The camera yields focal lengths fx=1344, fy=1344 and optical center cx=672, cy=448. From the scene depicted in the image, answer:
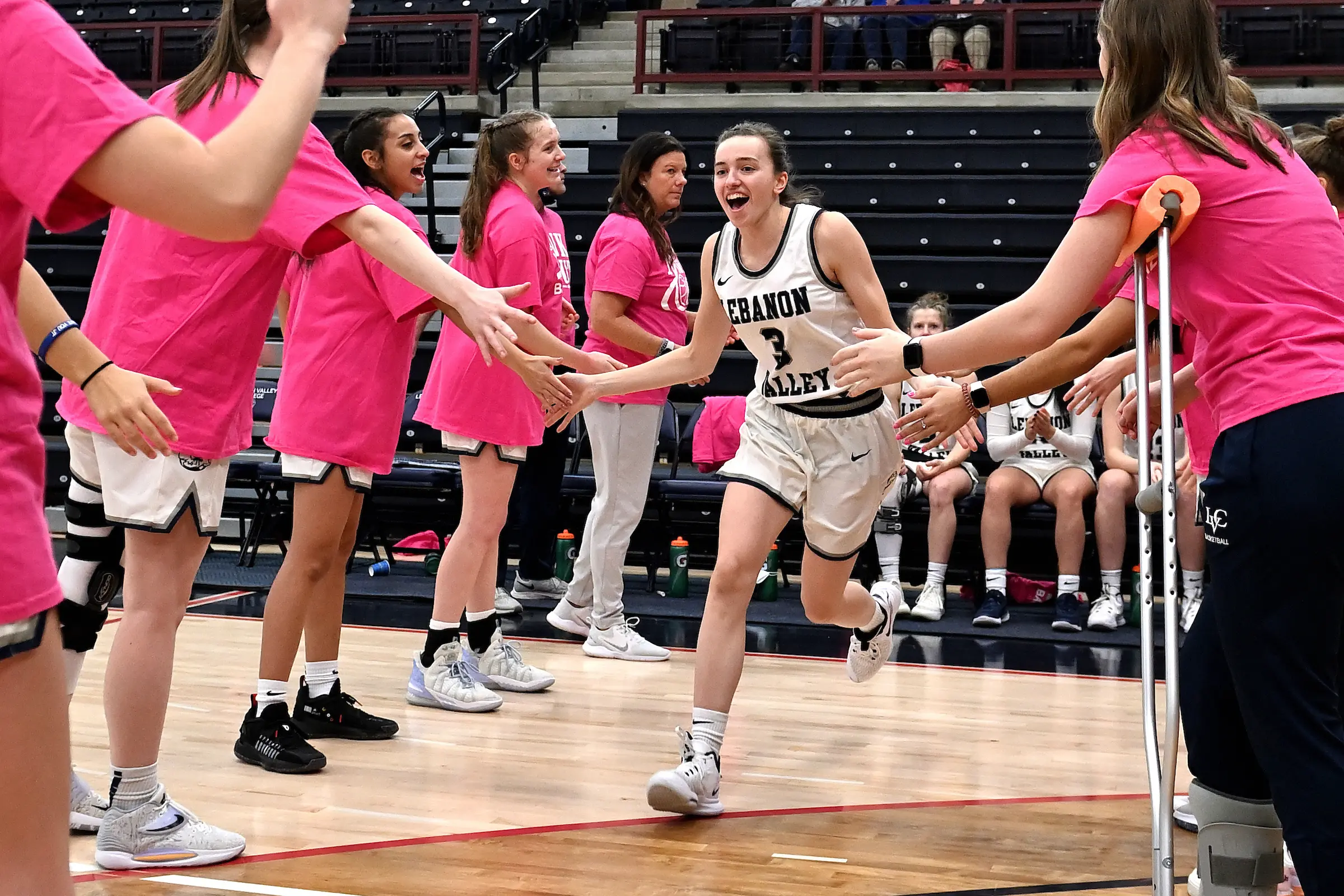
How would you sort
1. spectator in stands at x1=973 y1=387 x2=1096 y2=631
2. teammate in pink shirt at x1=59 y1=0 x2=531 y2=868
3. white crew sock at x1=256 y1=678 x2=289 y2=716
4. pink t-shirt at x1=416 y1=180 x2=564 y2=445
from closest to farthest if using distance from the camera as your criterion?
teammate in pink shirt at x1=59 y1=0 x2=531 y2=868, white crew sock at x1=256 y1=678 x2=289 y2=716, pink t-shirt at x1=416 y1=180 x2=564 y2=445, spectator in stands at x1=973 y1=387 x2=1096 y2=631

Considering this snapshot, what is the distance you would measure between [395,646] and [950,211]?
549 centimetres

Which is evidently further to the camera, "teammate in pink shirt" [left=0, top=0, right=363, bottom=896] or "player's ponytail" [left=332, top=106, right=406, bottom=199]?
"player's ponytail" [left=332, top=106, right=406, bottom=199]

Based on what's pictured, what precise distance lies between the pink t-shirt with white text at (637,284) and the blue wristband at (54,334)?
3.33 metres

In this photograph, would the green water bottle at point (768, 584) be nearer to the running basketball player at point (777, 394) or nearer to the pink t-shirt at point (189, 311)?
the running basketball player at point (777, 394)

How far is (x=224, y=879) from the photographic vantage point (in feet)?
8.79

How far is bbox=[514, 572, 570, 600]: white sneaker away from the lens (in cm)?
665

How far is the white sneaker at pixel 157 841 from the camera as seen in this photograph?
9.08ft

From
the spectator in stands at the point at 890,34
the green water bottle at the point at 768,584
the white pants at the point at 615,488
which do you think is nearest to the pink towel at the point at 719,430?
the green water bottle at the point at 768,584

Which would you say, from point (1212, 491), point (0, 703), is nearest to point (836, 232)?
point (1212, 491)

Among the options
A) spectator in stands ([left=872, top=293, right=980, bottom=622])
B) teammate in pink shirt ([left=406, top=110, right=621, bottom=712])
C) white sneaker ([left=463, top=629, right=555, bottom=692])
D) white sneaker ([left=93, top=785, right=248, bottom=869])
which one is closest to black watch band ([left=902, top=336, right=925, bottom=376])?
white sneaker ([left=93, top=785, right=248, bottom=869])

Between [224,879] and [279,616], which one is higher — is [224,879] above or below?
below

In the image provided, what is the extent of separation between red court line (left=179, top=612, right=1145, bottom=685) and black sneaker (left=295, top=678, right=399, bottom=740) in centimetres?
138

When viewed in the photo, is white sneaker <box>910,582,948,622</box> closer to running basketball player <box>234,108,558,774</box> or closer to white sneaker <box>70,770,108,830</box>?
running basketball player <box>234,108,558,774</box>

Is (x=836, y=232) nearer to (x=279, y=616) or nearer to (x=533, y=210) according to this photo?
(x=533, y=210)
